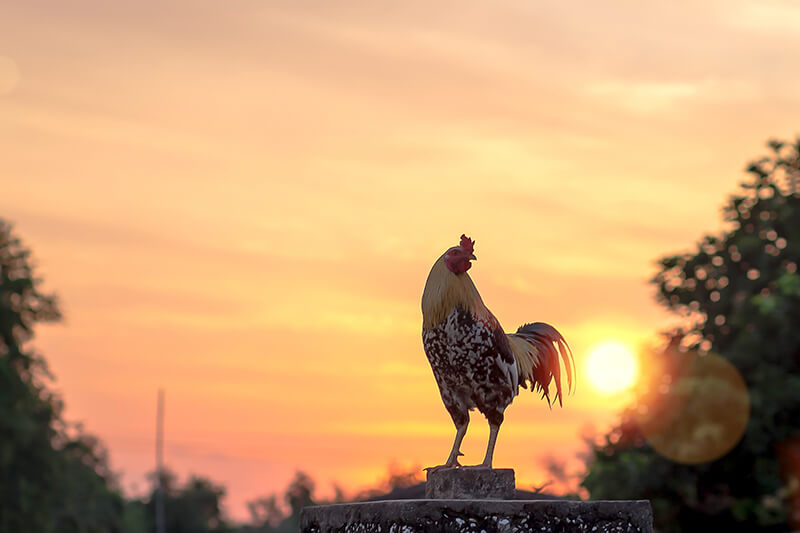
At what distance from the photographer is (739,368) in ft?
89.6

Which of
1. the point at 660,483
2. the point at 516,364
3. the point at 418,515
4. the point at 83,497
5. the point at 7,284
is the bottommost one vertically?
the point at 418,515

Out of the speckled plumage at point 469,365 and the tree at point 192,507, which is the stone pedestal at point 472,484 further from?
the tree at point 192,507

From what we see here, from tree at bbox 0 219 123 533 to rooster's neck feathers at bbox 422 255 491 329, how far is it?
3300cm

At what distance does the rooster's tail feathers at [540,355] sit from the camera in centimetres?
873

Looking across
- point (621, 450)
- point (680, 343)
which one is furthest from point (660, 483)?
point (680, 343)

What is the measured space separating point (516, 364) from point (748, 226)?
22651 millimetres

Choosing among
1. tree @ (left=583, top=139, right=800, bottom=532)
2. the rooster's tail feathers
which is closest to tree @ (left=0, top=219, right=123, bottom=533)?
tree @ (left=583, top=139, right=800, bottom=532)

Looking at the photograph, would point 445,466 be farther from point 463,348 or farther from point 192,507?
point 192,507

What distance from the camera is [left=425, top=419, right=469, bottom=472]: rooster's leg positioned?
7.87 meters

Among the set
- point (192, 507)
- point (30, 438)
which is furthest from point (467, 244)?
point (192, 507)

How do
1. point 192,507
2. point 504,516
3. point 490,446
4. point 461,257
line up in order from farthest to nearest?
point 192,507 < point 461,257 < point 490,446 < point 504,516

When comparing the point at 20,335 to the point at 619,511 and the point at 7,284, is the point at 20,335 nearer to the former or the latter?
the point at 7,284

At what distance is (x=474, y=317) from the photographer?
26.6ft

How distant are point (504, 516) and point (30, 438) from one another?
116ft
